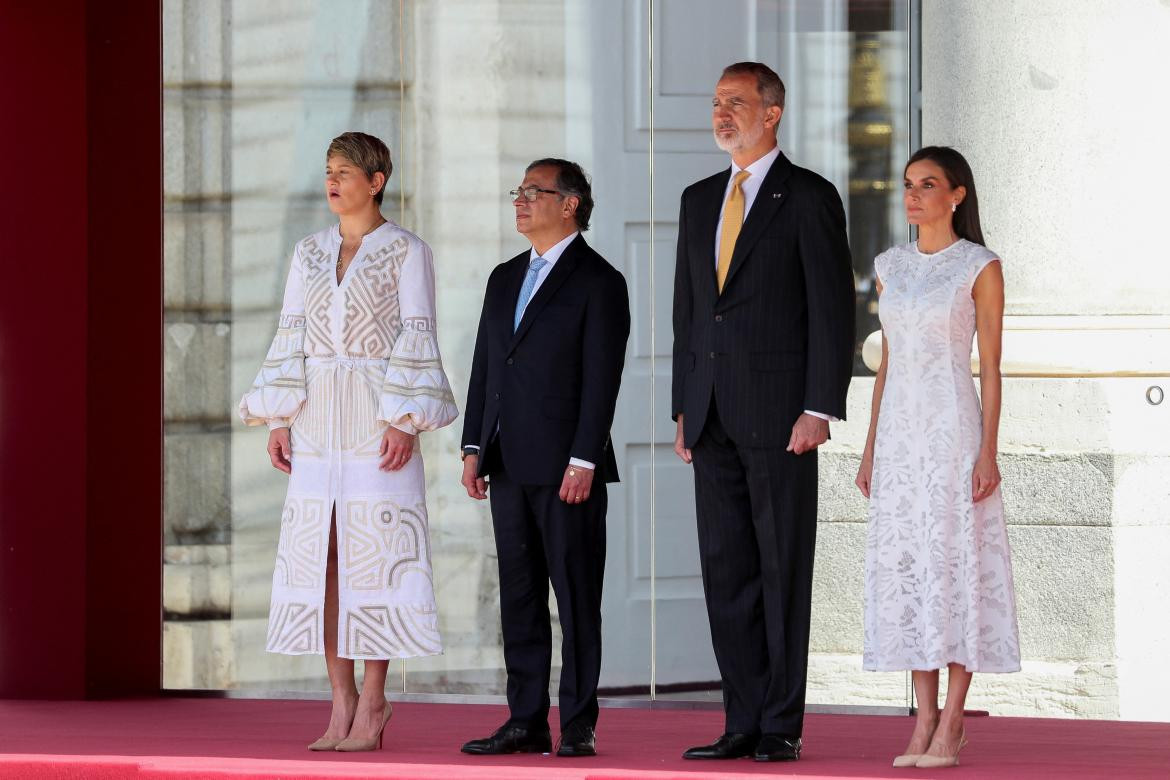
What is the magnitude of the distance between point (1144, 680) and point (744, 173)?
2.65 meters

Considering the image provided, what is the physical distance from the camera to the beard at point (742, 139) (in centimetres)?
443

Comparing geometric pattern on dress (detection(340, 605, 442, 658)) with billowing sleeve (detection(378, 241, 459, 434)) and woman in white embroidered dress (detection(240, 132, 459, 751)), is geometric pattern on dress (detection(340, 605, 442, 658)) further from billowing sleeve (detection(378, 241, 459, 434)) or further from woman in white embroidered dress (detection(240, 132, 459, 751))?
billowing sleeve (detection(378, 241, 459, 434))

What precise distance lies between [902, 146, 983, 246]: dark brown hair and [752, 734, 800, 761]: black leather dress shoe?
1.28m

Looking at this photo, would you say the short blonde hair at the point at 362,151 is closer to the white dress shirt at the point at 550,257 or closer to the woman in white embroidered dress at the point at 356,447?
the woman in white embroidered dress at the point at 356,447

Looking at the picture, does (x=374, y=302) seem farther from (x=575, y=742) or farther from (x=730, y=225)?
(x=575, y=742)

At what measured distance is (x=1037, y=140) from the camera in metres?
6.20

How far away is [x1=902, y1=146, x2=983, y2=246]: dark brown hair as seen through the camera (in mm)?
4277

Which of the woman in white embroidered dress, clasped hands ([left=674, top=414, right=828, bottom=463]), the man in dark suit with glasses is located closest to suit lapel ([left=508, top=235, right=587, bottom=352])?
the man in dark suit with glasses

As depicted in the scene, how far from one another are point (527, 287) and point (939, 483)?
1168mm

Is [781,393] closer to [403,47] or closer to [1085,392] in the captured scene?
[1085,392]

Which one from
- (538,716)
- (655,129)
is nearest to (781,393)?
(538,716)

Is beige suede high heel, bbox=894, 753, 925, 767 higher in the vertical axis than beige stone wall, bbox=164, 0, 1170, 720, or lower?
lower

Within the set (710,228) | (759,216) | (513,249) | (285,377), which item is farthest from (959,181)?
(513,249)

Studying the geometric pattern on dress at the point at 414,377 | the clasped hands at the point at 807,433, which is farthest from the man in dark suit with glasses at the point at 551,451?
the clasped hands at the point at 807,433
